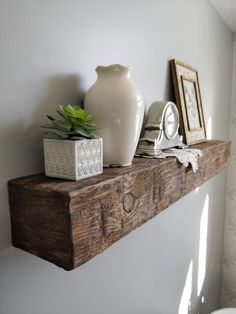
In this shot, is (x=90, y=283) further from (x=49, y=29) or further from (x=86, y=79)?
(x=49, y=29)

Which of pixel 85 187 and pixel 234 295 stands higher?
pixel 85 187

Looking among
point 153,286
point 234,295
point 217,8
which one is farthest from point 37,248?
point 234,295

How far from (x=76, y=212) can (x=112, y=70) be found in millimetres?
364

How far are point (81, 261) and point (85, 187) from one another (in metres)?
0.14

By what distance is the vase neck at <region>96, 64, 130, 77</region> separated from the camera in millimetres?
640

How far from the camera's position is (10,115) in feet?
1.71

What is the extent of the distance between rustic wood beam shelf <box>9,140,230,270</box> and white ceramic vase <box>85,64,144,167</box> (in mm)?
54

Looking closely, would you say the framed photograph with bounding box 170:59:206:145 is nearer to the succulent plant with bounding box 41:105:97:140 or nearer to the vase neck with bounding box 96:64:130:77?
the vase neck with bounding box 96:64:130:77

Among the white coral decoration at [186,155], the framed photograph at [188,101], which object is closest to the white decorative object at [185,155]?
the white coral decoration at [186,155]

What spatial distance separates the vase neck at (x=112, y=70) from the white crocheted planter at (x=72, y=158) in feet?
0.62

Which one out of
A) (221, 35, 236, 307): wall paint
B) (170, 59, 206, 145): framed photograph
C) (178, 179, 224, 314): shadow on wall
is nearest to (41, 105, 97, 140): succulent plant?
(170, 59, 206, 145): framed photograph

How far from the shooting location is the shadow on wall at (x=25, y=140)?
52 centimetres

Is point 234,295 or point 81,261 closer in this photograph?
point 81,261

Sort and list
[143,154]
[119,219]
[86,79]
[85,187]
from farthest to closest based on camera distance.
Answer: [143,154]
[86,79]
[119,219]
[85,187]
